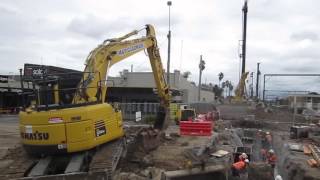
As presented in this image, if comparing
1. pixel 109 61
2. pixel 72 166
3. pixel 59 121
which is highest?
pixel 109 61

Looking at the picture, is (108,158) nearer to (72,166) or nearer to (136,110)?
(72,166)

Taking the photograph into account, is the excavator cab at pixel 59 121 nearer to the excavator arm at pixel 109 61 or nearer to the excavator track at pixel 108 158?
the excavator track at pixel 108 158

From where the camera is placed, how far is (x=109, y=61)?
1739 centimetres

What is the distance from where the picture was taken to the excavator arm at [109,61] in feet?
51.1

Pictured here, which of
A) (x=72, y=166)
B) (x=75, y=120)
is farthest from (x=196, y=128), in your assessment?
(x=75, y=120)

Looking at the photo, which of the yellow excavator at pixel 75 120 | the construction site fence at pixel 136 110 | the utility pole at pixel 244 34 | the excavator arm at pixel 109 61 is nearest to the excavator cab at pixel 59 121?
the yellow excavator at pixel 75 120

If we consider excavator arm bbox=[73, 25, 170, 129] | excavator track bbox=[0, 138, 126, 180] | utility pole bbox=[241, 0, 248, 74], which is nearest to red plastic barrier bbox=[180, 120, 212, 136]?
excavator arm bbox=[73, 25, 170, 129]

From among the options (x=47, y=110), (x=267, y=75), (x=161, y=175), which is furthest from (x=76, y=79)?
(x=267, y=75)

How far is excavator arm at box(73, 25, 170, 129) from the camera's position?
15578 millimetres

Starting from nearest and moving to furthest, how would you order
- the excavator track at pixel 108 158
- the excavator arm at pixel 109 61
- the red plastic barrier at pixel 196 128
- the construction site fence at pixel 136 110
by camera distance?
1. the excavator track at pixel 108 158
2. the excavator arm at pixel 109 61
3. the red plastic barrier at pixel 196 128
4. the construction site fence at pixel 136 110

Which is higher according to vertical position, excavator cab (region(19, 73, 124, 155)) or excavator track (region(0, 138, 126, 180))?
excavator cab (region(19, 73, 124, 155))

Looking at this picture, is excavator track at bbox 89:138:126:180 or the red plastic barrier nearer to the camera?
excavator track at bbox 89:138:126:180

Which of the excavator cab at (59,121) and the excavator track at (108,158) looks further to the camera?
the excavator cab at (59,121)

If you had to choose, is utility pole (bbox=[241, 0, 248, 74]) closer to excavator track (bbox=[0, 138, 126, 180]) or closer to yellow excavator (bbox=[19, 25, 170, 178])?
yellow excavator (bbox=[19, 25, 170, 178])
